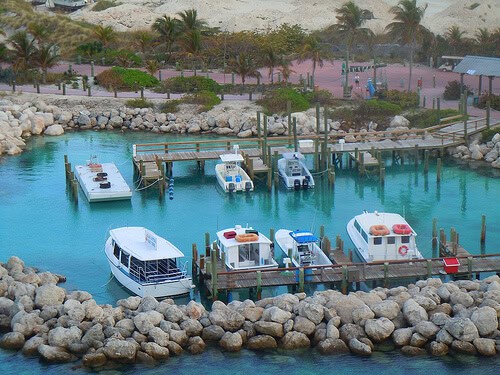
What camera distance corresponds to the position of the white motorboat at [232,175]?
59.9m

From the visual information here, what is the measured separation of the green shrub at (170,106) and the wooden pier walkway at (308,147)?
902 cm

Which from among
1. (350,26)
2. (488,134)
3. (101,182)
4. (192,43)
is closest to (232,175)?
(101,182)

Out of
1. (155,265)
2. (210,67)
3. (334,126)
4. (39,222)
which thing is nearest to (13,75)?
(210,67)

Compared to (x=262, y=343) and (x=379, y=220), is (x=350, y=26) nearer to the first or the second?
Result: (x=379, y=220)

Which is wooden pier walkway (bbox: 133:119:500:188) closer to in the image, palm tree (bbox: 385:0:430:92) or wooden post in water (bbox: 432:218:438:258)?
palm tree (bbox: 385:0:430:92)

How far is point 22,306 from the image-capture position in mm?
40500

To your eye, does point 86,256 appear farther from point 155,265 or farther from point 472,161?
point 472,161

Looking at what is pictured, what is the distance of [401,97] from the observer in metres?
77.8

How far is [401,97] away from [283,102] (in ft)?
28.0

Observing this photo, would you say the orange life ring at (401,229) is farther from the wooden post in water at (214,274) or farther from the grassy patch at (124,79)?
the grassy patch at (124,79)

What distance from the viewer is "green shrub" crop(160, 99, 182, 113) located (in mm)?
79250

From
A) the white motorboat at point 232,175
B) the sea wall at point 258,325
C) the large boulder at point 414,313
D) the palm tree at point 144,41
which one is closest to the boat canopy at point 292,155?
the white motorboat at point 232,175

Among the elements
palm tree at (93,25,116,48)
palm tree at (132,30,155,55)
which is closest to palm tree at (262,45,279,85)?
palm tree at (132,30,155,55)

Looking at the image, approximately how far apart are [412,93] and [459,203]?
70.6 feet
